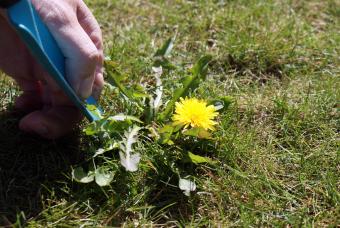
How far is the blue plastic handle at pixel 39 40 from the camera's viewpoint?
1.57m

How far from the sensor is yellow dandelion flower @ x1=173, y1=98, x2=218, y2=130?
1883 mm

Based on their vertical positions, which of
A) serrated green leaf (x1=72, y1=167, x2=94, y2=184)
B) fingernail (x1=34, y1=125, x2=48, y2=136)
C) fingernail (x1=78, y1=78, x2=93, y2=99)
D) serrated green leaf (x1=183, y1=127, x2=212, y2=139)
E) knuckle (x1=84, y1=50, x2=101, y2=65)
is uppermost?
knuckle (x1=84, y1=50, x2=101, y2=65)

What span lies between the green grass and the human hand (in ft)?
0.30

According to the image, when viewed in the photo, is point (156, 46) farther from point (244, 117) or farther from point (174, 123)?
point (174, 123)

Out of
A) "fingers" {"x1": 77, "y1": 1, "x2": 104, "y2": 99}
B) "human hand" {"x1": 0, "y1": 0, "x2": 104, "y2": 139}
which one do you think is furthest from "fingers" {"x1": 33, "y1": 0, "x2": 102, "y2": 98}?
"fingers" {"x1": 77, "y1": 1, "x2": 104, "y2": 99}

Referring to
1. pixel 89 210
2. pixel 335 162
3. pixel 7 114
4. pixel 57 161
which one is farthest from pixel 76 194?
pixel 335 162

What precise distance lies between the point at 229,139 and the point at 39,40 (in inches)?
31.3

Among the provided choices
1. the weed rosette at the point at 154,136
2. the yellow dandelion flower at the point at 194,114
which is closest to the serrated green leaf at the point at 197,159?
the weed rosette at the point at 154,136

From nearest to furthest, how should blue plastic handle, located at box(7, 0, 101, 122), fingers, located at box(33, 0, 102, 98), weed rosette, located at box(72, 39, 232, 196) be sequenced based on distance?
1. blue plastic handle, located at box(7, 0, 101, 122)
2. fingers, located at box(33, 0, 102, 98)
3. weed rosette, located at box(72, 39, 232, 196)

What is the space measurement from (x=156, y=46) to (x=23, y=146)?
0.96 metres

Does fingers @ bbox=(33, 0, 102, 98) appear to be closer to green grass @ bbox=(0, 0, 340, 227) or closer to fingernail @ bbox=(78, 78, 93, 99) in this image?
fingernail @ bbox=(78, 78, 93, 99)

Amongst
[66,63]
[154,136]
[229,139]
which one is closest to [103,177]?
[154,136]

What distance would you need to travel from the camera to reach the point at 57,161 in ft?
6.26

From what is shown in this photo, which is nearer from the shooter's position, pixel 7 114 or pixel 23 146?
pixel 23 146
